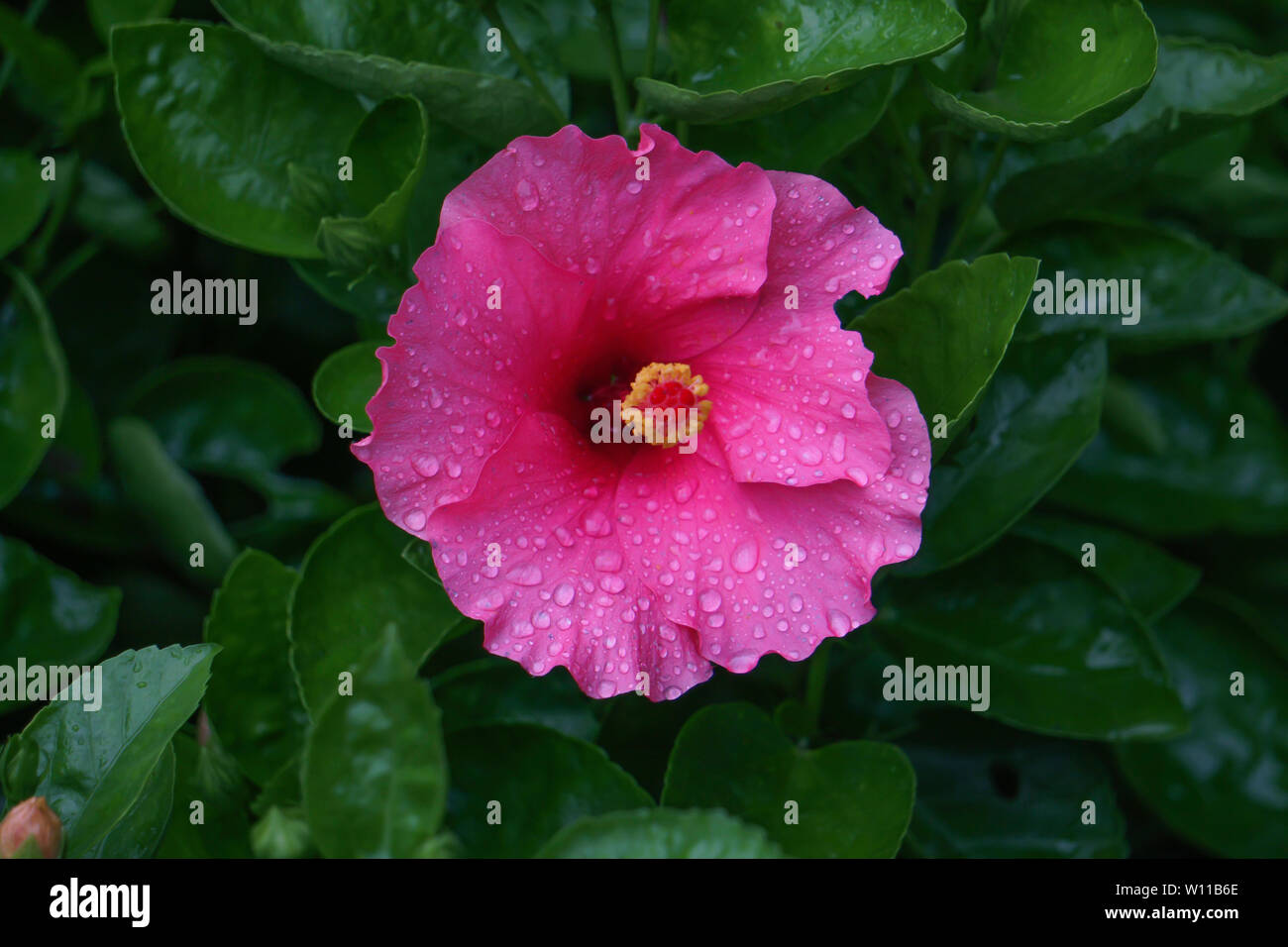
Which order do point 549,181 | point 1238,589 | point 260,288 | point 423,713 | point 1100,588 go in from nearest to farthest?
1. point 423,713
2. point 549,181
3. point 1100,588
4. point 260,288
5. point 1238,589

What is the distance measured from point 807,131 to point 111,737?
2.64 feet

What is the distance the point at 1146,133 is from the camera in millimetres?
1028

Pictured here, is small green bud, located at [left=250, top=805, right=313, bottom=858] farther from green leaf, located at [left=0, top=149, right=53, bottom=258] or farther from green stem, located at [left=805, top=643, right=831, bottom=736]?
green leaf, located at [left=0, top=149, right=53, bottom=258]

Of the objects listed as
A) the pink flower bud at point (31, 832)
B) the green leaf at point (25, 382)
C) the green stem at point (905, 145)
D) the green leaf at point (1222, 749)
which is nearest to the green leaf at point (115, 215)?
the green leaf at point (25, 382)

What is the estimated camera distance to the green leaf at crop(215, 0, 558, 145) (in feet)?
3.15

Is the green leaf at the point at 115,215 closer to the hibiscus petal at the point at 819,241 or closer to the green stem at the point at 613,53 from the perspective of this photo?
the green stem at the point at 613,53

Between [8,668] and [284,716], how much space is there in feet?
0.99

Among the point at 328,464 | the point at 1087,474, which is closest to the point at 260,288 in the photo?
the point at 328,464

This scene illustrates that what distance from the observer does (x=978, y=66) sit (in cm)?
111

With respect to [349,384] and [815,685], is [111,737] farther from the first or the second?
[815,685]

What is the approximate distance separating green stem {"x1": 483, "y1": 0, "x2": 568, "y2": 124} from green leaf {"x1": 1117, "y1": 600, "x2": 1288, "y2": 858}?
999 millimetres

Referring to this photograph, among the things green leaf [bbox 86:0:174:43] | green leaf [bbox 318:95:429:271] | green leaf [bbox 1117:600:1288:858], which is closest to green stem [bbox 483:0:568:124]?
green leaf [bbox 318:95:429:271]

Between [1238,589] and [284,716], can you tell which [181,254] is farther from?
[1238,589]

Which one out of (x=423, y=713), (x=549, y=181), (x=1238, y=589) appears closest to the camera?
(x=423, y=713)
